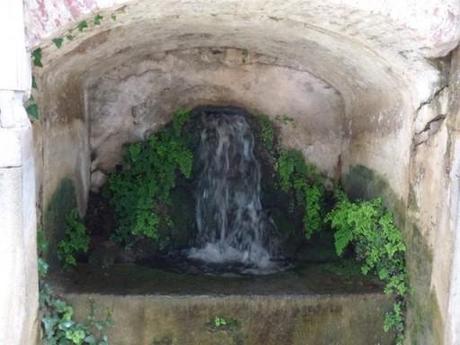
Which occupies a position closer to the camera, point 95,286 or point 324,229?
point 95,286

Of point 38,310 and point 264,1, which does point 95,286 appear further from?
point 264,1

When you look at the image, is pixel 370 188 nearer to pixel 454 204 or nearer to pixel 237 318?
pixel 454 204

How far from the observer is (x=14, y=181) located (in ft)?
10.1

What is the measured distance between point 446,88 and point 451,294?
1416 mm

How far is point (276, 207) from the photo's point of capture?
6.42 meters

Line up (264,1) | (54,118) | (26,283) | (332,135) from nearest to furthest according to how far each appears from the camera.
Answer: (26,283), (264,1), (54,118), (332,135)

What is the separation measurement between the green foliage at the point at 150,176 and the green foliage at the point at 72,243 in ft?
2.47

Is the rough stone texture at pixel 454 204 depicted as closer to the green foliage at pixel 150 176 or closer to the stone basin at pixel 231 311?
the stone basin at pixel 231 311

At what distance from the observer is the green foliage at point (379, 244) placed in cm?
434

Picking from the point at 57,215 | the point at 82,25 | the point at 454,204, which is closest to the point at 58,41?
the point at 82,25

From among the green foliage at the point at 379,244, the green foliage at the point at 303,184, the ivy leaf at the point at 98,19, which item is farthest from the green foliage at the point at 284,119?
the ivy leaf at the point at 98,19

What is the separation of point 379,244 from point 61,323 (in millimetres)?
2614

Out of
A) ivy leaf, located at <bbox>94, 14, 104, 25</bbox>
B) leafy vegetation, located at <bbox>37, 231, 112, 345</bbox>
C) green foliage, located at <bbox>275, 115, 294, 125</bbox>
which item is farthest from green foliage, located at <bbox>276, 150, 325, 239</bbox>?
ivy leaf, located at <bbox>94, 14, 104, 25</bbox>

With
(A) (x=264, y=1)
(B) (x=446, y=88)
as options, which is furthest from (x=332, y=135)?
(A) (x=264, y=1)
